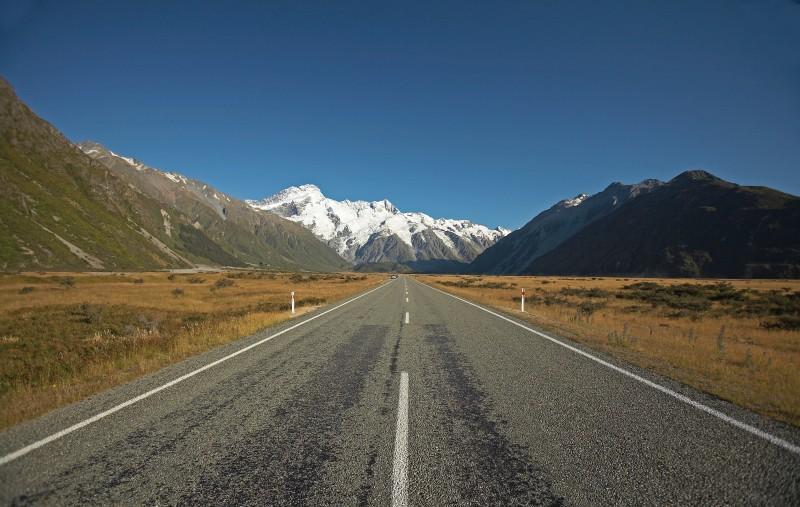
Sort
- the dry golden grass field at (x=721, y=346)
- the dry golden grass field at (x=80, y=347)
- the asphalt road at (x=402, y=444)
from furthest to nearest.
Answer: the dry golden grass field at (x=80, y=347) → the dry golden grass field at (x=721, y=346) → the asphalt road at (x=402, y=444)

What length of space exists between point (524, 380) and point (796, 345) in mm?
13337

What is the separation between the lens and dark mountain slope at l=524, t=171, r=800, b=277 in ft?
356

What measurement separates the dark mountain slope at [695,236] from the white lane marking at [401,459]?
13286cm

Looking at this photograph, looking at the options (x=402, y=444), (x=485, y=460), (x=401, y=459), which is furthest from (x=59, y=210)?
(x=485, y=460)

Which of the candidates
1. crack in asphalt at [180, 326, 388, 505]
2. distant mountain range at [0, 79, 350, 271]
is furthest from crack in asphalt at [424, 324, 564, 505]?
distant mountain range at [0, 79, 350, 271]

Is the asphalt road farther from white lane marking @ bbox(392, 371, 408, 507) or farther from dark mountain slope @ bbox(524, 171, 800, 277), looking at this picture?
dark mountain slope @ bbox(524, 171, 800, 277)

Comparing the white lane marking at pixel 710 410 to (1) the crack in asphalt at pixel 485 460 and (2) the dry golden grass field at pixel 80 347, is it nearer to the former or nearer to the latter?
(1) the crack in asphalt at pixel 485 460

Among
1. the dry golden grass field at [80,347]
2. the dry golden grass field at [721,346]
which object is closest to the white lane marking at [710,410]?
the dry golden grass field at [721,346]

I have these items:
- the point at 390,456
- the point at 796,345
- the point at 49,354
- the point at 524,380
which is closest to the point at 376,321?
the point at 524,380

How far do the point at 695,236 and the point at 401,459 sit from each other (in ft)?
519

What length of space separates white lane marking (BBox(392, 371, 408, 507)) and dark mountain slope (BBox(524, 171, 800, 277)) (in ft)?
436

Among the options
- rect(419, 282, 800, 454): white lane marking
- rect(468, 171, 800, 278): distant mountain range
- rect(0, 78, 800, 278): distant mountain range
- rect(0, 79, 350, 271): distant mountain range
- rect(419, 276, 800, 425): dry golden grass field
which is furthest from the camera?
rect(468, 171, 800, 278): distant mountain range

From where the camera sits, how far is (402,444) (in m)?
4.27

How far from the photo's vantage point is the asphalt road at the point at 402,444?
3.40 meters
